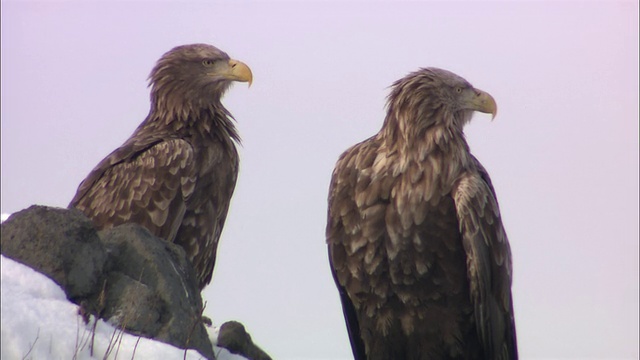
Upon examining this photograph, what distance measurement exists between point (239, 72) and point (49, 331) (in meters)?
4.60

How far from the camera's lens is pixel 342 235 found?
1062cm

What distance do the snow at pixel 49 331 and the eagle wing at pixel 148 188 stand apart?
91.0 inches

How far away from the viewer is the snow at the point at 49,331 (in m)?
8.38

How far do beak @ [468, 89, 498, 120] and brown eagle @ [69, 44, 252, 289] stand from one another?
2427mm

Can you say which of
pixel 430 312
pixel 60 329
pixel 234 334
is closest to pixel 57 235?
pixel 60 329

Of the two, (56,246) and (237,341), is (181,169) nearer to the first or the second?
(237,341)

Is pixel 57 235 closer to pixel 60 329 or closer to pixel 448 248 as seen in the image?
pixel 60 329

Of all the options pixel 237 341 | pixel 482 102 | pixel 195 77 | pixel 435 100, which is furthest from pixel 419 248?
pixel 195 77

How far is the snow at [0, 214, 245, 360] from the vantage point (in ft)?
27.5

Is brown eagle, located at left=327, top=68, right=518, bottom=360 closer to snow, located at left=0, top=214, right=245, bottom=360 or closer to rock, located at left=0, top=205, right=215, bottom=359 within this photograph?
rock, located at left=0, top=205, right=215, bottom=359

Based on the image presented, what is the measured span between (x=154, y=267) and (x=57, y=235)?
91cm

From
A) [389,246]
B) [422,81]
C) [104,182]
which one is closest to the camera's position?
[389,246]

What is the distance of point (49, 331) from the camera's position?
866 cm

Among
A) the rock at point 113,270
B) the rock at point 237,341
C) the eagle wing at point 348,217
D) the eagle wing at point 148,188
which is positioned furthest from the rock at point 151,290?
the eagle wing at point 348,217
